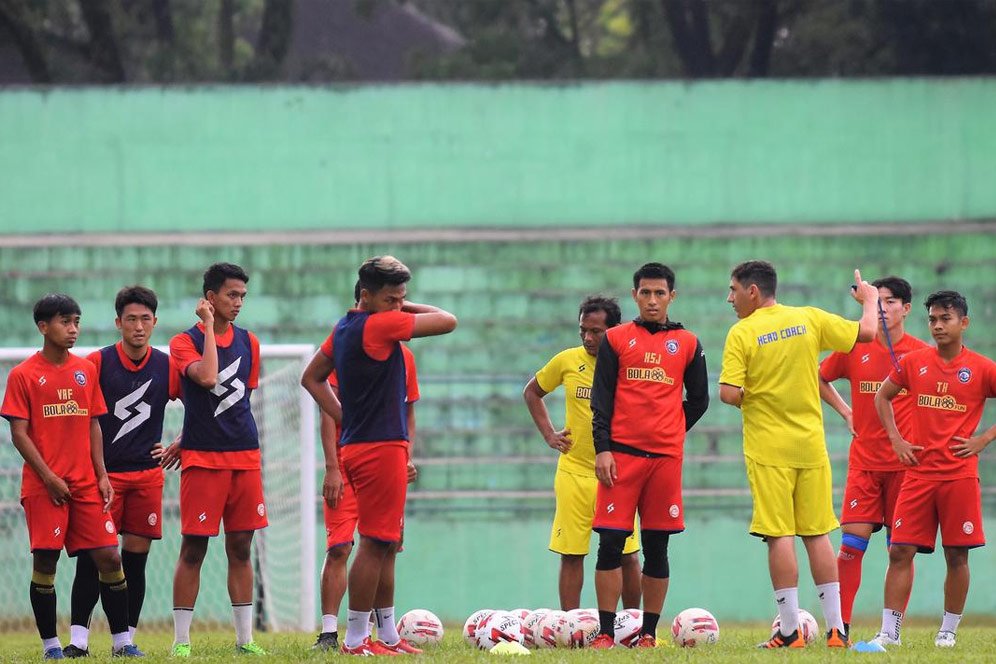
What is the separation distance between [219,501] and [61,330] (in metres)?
1.27

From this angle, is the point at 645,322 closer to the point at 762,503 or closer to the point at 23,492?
the point at 762,503

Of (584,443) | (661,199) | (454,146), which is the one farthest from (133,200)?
(584,443)

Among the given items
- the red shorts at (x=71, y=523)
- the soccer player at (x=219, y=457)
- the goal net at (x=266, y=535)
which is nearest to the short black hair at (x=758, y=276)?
the soccer player at (x=219, y=457)

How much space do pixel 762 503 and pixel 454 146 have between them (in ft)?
30.0

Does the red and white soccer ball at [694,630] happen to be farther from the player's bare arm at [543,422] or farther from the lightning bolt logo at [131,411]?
the lightning bolt logo at [131,411]

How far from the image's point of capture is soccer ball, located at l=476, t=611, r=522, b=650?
350 inches

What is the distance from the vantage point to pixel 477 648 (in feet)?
28.9

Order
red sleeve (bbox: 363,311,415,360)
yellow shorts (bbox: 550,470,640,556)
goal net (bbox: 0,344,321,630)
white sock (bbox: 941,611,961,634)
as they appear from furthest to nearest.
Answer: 1. goal net (bbox: 0,344,321,630)
2. yellow shorts (bbox: 550,470,640,556)
3. white sock (bbox: 941,611,961,634)
4. red sleeve (bbox: 363,311,415,360)

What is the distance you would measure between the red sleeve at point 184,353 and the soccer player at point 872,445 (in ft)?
12.5

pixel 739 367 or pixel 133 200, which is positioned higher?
pixel 133 200

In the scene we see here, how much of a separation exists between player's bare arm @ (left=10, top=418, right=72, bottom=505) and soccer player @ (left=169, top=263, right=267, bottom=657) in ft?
2.10

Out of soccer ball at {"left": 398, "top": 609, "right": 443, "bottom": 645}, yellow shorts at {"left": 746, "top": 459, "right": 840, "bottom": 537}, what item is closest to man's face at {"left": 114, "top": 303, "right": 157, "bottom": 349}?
soccer ball at {"left": 398, "top": 609, "right": 443, "bottom": 645}

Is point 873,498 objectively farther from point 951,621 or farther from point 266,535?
point 266,535

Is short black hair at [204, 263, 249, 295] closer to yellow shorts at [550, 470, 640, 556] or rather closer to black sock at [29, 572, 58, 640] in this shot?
black sock at [29, 572, 58, 640]
